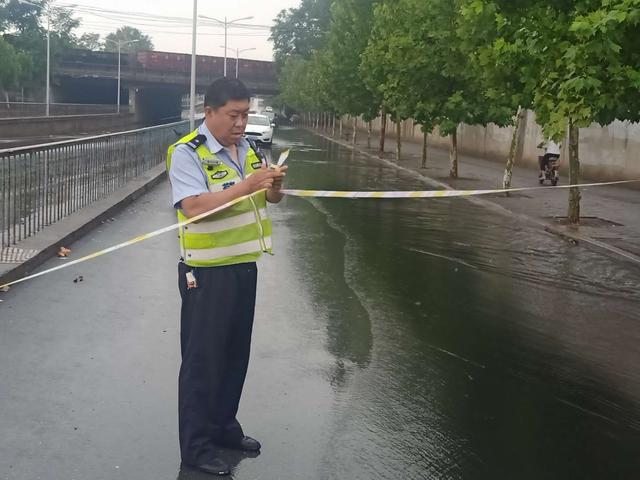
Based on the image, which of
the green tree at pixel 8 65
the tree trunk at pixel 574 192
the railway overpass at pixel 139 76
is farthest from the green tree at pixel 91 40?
the tree trunk at pixel 574 192

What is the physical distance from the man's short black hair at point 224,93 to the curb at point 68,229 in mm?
4456

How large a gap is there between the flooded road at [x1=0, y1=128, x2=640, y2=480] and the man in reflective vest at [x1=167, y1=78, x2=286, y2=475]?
35 centimetres

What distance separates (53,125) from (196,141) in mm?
47928

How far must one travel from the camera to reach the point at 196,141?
3.90m

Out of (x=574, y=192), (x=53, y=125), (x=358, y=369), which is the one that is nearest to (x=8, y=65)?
(x=53, y=125)

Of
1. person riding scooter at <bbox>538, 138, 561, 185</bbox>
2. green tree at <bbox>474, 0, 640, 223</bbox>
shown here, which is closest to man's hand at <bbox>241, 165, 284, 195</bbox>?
green tree at <bbox>474, 0, 640, 223</bbox>

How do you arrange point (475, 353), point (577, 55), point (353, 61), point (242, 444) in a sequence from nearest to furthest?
point (242, 444) < point (475, 353) < point (577, 55) < point (353, 61)

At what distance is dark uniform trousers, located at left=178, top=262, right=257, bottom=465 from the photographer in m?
3.96

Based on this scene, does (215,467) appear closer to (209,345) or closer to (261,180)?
(209,345)

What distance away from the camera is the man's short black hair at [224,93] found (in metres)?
3.93

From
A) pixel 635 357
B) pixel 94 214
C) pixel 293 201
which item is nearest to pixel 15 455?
pixel 635 357

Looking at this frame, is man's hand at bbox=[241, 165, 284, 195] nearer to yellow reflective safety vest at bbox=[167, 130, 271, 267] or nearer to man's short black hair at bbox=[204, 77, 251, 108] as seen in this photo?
yellow reflective safety vest at bbox=[167, 130, 271, 267]

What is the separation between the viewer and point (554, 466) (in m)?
4.33

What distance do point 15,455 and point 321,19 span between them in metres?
97.6
